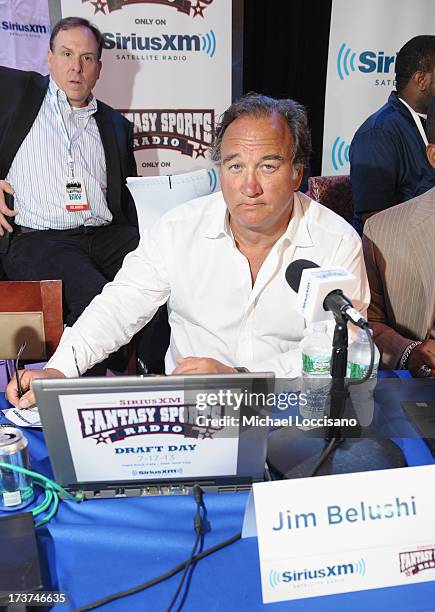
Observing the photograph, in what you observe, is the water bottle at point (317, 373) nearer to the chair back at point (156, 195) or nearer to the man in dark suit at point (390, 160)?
the chair back at point (156, 195)

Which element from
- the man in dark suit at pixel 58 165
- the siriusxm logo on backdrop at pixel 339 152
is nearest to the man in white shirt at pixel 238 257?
the man in dark suit at pixel 58 165

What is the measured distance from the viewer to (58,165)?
3.17 metres

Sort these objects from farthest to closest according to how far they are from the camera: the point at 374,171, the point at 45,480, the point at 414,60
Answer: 1. the point at 414,60
2. the point at 374,171
3. the point at 45,480

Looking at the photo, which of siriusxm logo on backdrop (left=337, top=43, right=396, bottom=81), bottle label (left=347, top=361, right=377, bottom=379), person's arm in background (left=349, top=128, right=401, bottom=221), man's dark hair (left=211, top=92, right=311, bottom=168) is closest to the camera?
bottle label (left=347, top=361, right=377, bottom=379)

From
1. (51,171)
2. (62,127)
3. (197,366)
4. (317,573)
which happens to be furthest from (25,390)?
(62,127)

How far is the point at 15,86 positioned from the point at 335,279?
2798 mm

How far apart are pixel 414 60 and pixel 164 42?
5.16ft

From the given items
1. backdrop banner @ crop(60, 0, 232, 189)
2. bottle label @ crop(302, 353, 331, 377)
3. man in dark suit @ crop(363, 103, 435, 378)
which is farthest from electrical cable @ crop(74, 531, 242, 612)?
backdrop banner @ crop(60, 0, 232, 189)

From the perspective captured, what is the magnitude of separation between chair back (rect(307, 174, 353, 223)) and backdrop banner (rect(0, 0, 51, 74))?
72.3 inches

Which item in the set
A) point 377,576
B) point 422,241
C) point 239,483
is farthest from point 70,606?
point 422,241

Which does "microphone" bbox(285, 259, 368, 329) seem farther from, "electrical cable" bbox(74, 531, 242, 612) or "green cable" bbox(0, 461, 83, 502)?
"green cable" bbox(0, 461, 83, 502)

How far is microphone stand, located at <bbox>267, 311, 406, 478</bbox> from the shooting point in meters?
1.01

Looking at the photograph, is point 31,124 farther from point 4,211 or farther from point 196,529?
point 196,529

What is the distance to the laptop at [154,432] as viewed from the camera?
913 mm
